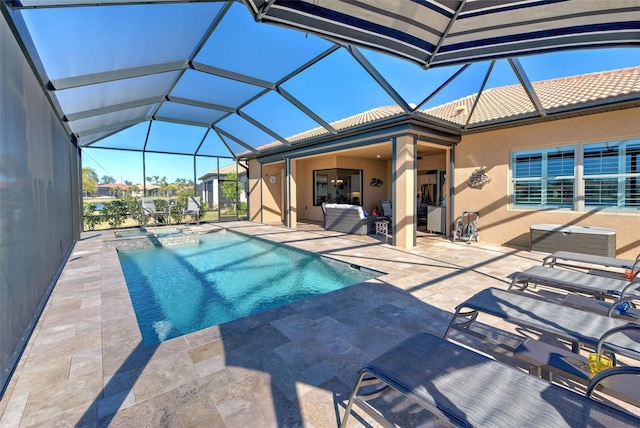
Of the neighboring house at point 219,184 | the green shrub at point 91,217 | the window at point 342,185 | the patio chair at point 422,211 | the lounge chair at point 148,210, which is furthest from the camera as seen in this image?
the neighboring house at point 219,184

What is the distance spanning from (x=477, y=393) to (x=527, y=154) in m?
8.30

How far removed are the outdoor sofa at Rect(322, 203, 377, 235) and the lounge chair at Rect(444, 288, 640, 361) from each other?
271 inches

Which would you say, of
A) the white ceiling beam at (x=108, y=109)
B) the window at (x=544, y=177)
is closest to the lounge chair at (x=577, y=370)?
the window at (x=544, y=177)

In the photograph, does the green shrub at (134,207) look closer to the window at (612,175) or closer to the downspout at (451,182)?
the downspout at (451,182)

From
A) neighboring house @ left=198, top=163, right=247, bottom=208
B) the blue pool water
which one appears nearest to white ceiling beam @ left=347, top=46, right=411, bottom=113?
the blue pool water

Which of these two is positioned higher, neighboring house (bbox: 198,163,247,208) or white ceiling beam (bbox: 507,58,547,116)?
white ceiling beam (bbox: 507,58,547,116)

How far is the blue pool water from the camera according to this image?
427 centimetres

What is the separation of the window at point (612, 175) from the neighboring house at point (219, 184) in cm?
1372

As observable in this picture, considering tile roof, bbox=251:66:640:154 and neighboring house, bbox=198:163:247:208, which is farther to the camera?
neighboring house, bbox=198:163:247:208

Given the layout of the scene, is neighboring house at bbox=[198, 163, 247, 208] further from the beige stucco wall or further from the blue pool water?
the beige stucco wall

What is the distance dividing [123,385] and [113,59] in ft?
17.5

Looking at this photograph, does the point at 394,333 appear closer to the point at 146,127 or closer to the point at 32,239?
the point at 32,239

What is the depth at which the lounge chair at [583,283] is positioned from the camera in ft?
10.5

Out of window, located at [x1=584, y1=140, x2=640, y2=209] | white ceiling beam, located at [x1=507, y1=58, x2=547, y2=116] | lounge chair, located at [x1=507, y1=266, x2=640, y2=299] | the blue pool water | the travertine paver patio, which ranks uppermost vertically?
white ceiling beam, located at [x1=507, y1=58, x2=547, y2=116]
